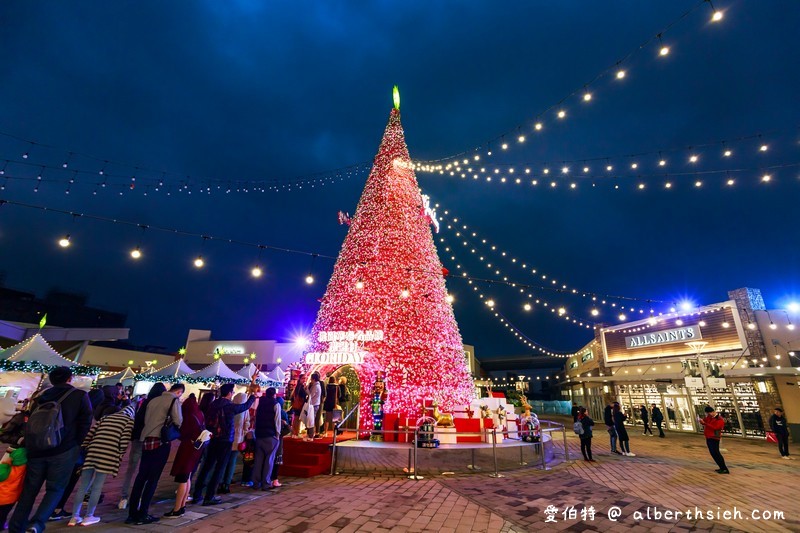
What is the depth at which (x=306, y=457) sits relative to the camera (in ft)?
25.7

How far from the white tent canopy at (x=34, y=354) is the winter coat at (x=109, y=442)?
1247 centimetres

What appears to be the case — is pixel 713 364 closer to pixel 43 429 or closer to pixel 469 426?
pixel 469 426

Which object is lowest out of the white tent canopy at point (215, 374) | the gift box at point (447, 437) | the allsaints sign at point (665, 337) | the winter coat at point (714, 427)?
the gift box at point (447, 437)

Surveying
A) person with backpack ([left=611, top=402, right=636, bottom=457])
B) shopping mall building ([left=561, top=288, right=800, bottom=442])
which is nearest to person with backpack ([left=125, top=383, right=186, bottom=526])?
person with backpack ([left=611, top=402, right=636, bottom=457])

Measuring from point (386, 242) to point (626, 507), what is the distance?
905cm

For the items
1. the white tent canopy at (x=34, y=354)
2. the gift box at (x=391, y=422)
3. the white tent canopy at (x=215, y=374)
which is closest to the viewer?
the gift box at (x=391, y=422)

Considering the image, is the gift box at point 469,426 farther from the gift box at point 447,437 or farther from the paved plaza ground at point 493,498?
the paved plaza ground at point 493,498

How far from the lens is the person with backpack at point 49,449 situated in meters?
3.46

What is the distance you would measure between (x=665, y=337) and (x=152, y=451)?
24.6 metres

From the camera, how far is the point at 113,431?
450 cm

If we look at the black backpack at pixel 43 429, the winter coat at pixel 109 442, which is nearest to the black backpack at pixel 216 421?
the winter coat at pixel 109 442

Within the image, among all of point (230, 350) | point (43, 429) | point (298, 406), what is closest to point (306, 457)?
point (298, 406)

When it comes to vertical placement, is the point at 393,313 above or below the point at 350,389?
above

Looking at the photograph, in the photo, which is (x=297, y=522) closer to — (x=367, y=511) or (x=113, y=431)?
(x=367, y=511)
